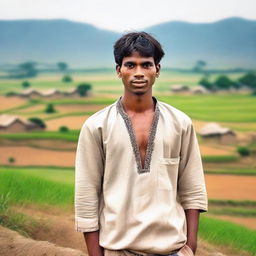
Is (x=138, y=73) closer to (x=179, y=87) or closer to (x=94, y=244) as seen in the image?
(x=94, y=244)

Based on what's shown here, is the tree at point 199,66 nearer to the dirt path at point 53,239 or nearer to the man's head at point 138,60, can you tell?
the dirt path at point 53,239

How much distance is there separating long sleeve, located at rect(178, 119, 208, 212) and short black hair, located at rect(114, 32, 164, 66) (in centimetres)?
25

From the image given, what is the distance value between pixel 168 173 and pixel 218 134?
195 inches

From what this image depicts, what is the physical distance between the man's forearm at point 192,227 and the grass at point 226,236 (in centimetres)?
209

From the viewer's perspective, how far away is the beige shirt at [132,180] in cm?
186

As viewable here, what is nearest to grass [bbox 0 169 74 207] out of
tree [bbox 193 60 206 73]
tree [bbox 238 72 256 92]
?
tree [bbox 238 72 256 92]

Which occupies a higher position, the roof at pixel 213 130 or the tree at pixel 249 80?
the tree at pixel 249 80

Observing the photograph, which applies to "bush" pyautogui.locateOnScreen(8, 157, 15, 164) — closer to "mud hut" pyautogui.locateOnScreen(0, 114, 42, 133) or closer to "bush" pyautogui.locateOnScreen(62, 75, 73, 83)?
"mud hut" pyautogui.locateOnScreen(0, 114, 42, 133)

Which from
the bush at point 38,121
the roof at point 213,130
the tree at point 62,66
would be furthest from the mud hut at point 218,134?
the tree at point 62,66

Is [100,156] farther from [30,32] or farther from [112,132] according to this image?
[30,32]

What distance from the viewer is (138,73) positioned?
Result: 1883mm

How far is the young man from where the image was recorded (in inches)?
73.3

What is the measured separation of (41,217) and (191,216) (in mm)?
2069

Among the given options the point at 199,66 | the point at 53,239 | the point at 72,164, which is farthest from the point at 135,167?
the point at 199,66
